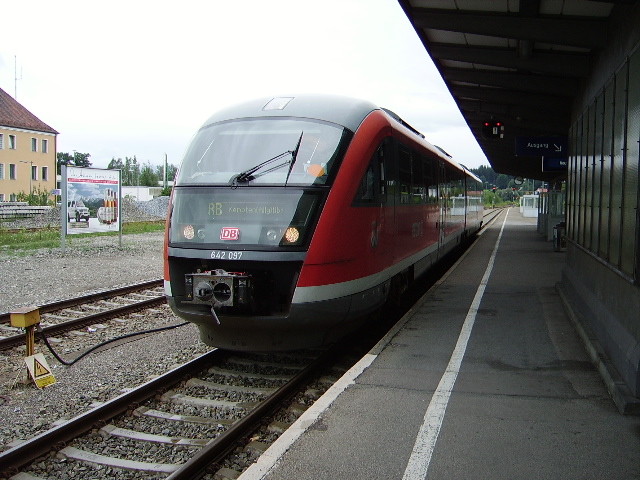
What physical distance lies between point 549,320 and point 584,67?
4084mm

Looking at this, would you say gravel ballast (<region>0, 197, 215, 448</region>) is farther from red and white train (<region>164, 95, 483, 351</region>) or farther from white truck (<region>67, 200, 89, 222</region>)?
white truck (<region>67, 200, 89, 222</region>)

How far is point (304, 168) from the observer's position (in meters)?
6.69

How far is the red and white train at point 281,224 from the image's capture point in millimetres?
6312

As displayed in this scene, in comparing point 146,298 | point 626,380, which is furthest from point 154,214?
point 626,380

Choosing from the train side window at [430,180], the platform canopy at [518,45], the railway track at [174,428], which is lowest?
the railway track at [174,428]

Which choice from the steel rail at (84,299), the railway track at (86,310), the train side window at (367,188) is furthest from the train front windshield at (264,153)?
the steel rail at (84,299)

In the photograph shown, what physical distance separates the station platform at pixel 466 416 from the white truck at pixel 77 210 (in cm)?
1324

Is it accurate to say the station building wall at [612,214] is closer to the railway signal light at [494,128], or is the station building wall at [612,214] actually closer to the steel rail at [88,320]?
the railway signal light at [494,128]

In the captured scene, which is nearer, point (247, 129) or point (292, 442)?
point (292, 442)

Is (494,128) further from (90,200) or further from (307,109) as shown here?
(90,200)

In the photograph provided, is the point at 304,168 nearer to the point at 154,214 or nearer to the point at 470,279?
the point at 470,279

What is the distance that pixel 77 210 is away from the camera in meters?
18.6

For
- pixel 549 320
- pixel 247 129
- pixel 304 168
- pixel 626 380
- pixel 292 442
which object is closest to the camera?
pixel 292 442


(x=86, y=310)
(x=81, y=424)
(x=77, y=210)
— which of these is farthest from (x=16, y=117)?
(x=81, y=424)
